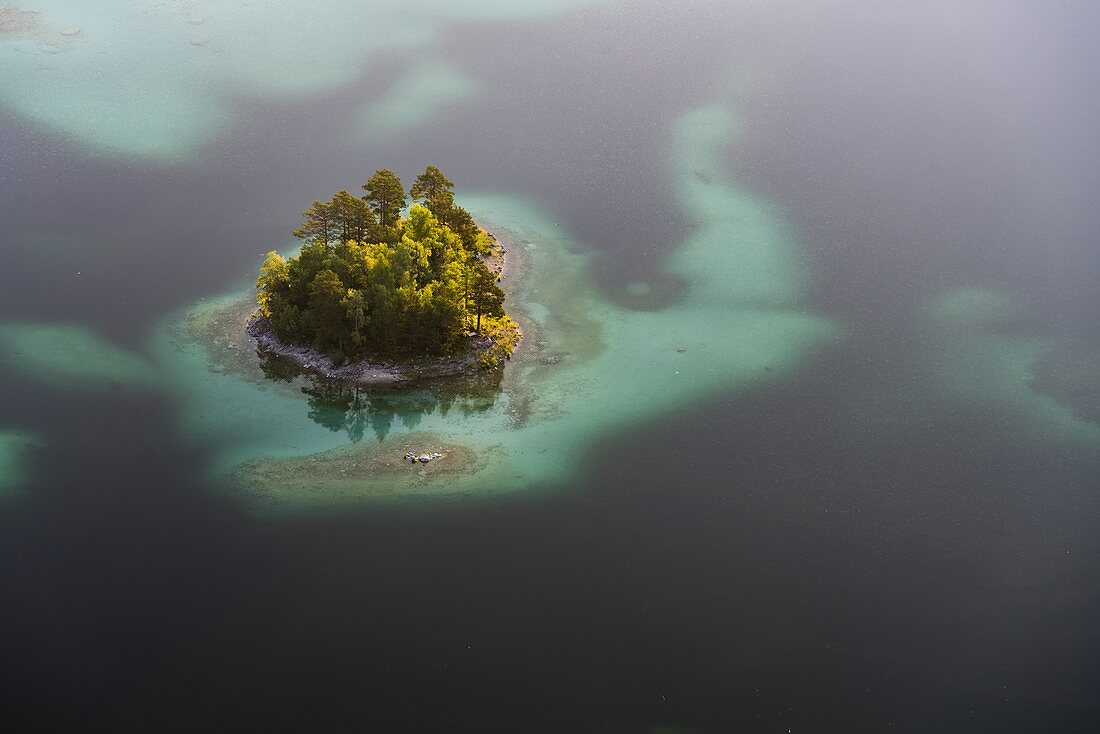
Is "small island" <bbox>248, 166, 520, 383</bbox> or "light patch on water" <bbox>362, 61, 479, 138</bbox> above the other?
"light patch on water" <bbox>362, 61, 479, 138</bbox>

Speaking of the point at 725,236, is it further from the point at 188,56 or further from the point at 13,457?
the point at 188,56

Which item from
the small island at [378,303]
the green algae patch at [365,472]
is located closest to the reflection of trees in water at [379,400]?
the small island at [378,303]

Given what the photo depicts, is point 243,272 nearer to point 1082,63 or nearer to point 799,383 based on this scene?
point 799,383

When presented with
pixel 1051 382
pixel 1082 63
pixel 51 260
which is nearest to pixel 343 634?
pixel 51 260

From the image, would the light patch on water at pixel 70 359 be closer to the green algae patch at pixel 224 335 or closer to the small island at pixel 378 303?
the green algae patch at pixel 224 335

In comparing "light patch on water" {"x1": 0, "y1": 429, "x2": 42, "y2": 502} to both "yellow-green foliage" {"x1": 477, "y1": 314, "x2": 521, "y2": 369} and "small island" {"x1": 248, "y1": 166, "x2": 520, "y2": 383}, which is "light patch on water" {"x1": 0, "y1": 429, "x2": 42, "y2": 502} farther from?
"yellow-green foliage" {"x1": 477, "y1": 314, "x2": 521, "y2": 369}

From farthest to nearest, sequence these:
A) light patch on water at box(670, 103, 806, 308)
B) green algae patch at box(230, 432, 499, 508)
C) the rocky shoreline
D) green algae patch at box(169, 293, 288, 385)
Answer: light patch on water at box(670, 103, 806, 308) < green algae patch at box(169, 293, 288, 385) < the rocky shoreline < green algae patch at box(230, 432, 499, 508)

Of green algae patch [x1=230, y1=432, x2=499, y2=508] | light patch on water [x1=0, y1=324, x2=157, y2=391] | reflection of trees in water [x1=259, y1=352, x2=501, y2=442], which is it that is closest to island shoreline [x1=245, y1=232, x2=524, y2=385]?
reflection of trees in water [x1=259, y1=352, x2=501, y2=442]
